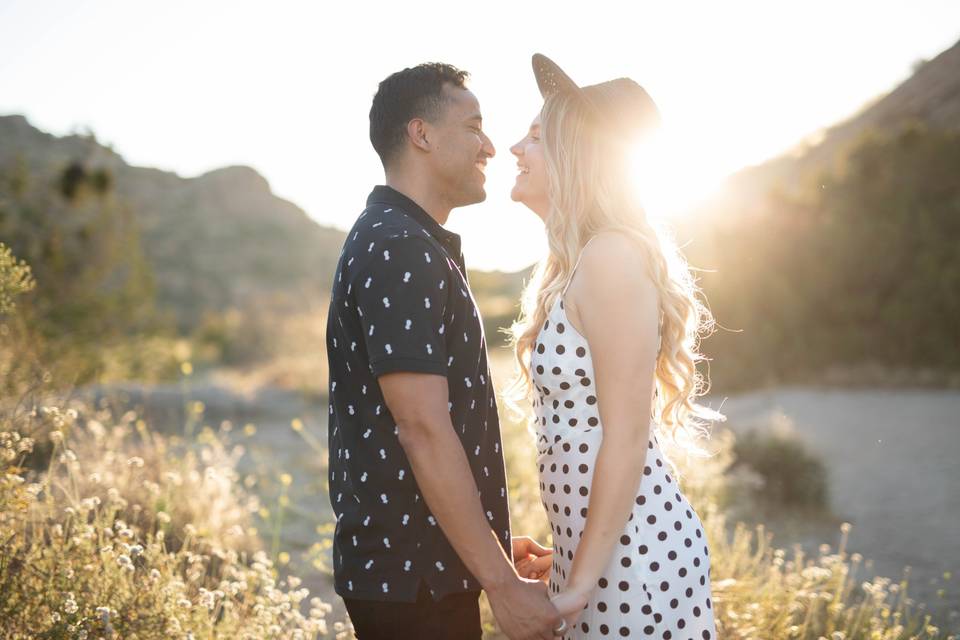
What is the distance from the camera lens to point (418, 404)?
1767 mm

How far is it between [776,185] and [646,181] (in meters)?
15.8

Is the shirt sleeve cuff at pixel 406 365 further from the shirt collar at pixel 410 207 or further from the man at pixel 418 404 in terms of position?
the shirt collar at pixel 410 207

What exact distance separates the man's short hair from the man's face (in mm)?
33

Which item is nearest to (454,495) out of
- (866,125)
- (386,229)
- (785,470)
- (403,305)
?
(403,305)

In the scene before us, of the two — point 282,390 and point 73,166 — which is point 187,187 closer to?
point 73,166

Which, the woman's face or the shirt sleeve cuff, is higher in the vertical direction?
the woman's face

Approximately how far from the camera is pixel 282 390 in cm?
1242

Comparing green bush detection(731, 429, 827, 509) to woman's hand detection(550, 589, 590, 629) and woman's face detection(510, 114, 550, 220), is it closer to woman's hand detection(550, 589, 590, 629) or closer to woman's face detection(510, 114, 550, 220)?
woman's face detection(510, 114, 550, 220)

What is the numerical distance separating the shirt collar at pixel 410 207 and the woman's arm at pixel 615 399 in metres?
0.49

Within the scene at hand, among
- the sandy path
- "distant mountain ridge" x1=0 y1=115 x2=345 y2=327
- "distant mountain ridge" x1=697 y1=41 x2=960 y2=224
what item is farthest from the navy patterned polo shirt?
"distant mountain ridge" x1=0 y1=115 x2=345 y2=327

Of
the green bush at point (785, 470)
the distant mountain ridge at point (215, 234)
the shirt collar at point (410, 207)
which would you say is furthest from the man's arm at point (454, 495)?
the distant mountain ridge at point (215, 234)

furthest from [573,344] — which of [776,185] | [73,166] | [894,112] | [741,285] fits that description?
[894,112]

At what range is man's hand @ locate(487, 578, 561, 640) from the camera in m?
1.77

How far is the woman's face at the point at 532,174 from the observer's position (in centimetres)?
229
